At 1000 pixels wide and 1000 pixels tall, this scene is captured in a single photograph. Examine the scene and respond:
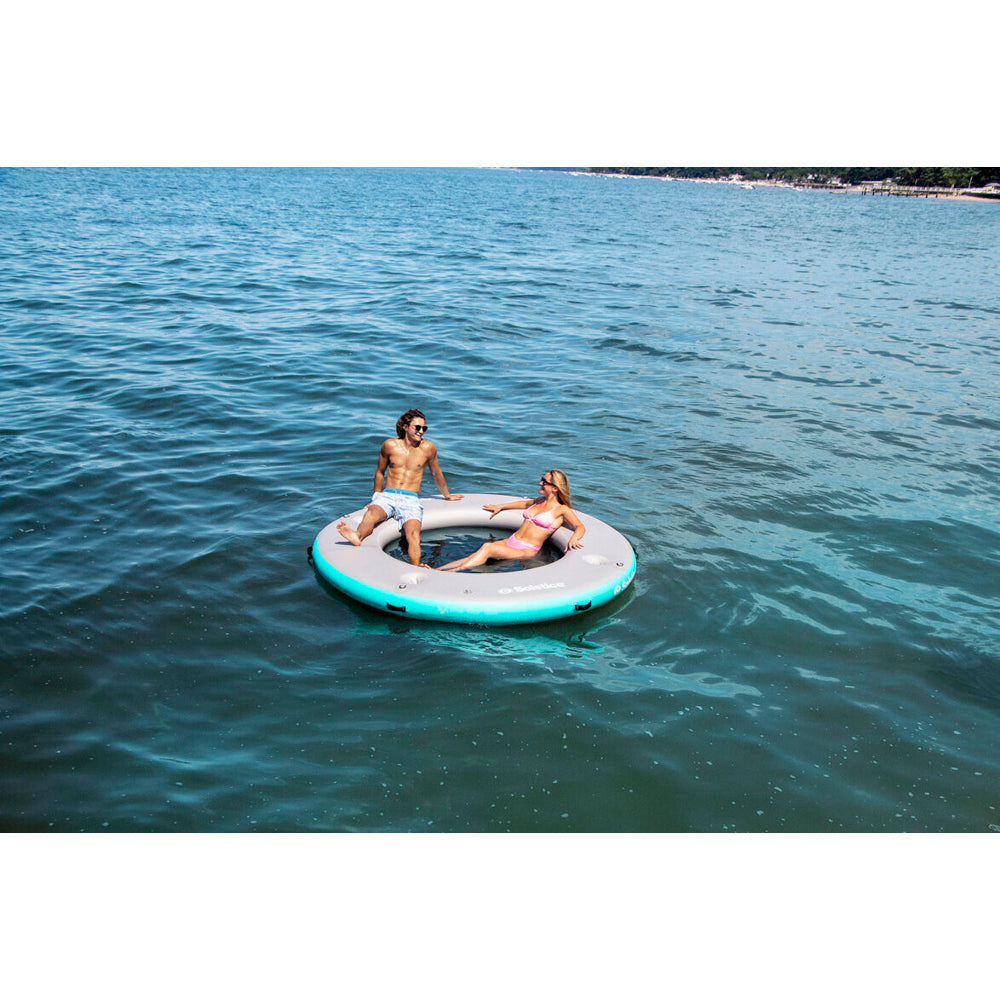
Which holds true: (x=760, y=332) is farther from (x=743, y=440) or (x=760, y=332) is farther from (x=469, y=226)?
(x=469, y=226)

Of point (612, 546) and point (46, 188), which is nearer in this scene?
point (612, 546)

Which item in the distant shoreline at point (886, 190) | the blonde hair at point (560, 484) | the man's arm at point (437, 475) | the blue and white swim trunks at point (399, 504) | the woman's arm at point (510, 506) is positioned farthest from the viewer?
the distant shoreline at point (886, 190)

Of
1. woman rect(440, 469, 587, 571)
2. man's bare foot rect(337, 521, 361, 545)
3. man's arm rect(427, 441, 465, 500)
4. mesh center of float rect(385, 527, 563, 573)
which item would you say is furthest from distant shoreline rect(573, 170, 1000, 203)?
man's bare foot rect(337, 521, 361, 545)

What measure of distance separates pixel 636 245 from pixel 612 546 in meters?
30.1

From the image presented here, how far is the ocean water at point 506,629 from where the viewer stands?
5246 mm

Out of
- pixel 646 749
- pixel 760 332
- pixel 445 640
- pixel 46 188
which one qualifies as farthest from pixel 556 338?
pixel 46 188

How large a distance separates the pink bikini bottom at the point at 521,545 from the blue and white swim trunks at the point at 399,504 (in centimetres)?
90

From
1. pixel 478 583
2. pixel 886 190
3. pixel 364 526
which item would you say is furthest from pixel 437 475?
pixel 886 190

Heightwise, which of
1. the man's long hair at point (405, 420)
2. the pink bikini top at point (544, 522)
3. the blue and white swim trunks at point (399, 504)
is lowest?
the pink bikini top at point (544, 522)

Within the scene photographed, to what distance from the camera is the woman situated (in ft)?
25.3

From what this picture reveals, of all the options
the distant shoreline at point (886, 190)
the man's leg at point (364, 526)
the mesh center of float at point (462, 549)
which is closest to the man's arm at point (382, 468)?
the man's leg at point (364, 526)

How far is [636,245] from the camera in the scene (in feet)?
116

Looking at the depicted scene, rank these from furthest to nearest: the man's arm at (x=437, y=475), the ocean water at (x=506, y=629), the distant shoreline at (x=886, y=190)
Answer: the distant shoreline at (x=886, y=190) < the man's arm at (x=437, y=475) < the ocean water at (x=506, y=629)

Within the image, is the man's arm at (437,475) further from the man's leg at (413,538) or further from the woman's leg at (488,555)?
the woman's leg at (488,555)
